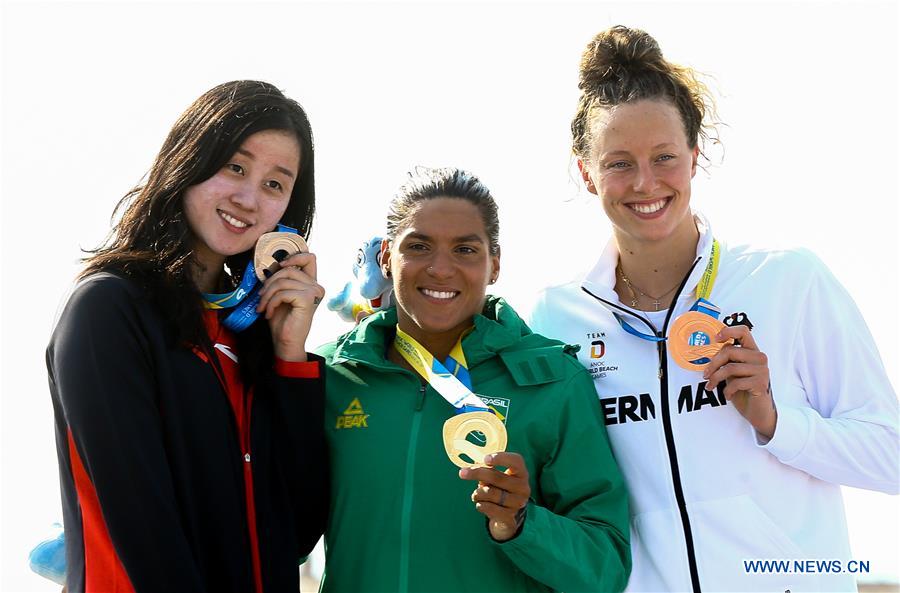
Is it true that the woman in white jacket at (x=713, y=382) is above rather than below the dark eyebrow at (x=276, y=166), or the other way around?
below

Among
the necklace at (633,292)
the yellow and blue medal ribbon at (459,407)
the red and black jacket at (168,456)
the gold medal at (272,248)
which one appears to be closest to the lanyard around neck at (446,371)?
the yellow and blue medal ribbon at (459,407)

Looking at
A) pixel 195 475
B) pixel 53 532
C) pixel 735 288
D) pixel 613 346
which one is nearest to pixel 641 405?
pixel 613 346

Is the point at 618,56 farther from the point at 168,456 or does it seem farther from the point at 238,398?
the point at 168,456

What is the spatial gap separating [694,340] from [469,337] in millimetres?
1033

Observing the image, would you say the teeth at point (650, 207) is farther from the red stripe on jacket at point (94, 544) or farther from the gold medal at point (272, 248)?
the red stripe on jacket at point (94, 544)

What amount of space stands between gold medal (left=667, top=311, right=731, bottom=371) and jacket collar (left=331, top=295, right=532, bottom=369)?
27.2 inches

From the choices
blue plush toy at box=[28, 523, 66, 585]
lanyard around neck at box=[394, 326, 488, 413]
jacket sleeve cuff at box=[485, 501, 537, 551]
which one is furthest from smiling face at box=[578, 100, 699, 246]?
blue plush toy at box=[28, 523, 66, 585]

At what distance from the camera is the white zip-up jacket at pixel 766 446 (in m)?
4.39

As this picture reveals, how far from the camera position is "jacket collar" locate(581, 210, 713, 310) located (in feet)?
15.8

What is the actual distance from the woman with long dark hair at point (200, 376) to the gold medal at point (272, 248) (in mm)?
29

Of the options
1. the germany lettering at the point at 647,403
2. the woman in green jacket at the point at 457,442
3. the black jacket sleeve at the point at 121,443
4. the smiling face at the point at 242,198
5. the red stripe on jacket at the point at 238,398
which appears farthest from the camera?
Answer: the germany lettering at the point at 647,403

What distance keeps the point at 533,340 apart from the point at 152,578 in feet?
6.47

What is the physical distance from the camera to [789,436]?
14.2 ft

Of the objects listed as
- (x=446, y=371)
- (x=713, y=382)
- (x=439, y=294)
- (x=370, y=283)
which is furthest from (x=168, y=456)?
(x=713, y=382)
